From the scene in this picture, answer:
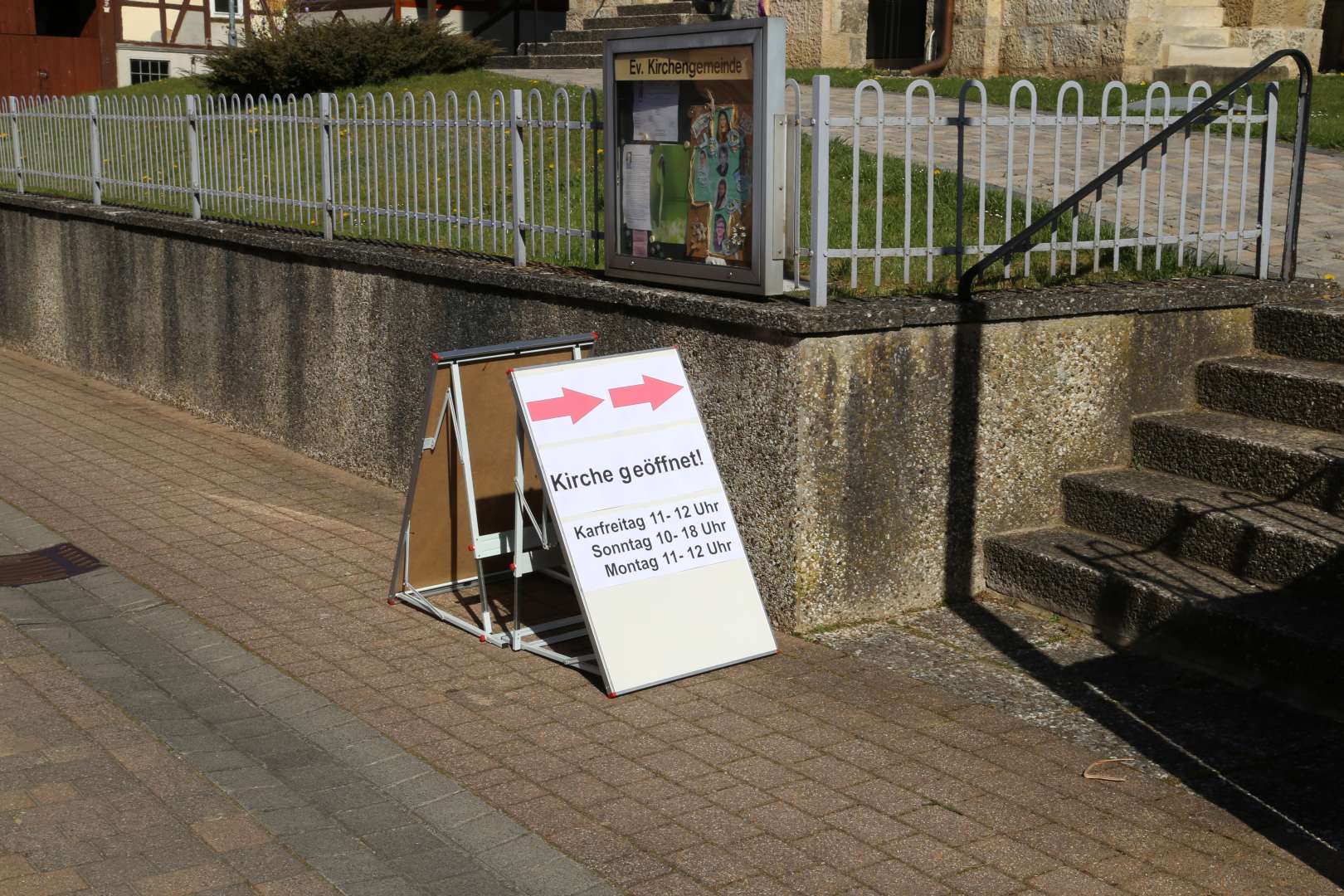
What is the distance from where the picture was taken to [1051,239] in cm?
674

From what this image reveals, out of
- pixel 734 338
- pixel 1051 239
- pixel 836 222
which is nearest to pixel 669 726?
pixel 734 338

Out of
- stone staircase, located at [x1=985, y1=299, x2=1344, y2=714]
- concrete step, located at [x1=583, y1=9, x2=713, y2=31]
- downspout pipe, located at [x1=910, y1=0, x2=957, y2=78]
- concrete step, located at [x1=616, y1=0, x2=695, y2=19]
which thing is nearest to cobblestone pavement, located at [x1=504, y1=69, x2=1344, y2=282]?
stone staircase, located at [x1=985, y1=299, x2=1344, y2=714]

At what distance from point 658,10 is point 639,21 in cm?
55

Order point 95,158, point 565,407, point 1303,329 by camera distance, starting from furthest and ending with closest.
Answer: point 95,158
point 1303,329
point 565,407

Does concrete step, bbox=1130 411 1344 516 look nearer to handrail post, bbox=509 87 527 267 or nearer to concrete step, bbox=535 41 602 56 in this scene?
handrail post, bbox=509 87 527 267

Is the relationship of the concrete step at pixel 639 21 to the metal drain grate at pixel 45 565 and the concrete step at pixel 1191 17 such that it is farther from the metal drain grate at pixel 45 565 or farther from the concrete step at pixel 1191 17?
the metal drain grate at pixel 45 565

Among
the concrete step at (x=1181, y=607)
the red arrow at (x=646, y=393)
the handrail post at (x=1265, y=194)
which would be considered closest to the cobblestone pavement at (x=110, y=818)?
the red arrow at (x=646, y=393)

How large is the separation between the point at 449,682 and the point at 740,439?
5.18 feet

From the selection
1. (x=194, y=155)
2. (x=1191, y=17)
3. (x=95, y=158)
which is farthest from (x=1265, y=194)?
(x=1191, y=17)

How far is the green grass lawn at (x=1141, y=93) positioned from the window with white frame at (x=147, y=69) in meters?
22.6

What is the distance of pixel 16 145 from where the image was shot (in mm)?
14492

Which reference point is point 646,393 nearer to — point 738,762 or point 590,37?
point 738,762

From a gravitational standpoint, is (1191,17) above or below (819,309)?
above

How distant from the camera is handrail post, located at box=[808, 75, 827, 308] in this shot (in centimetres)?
606
